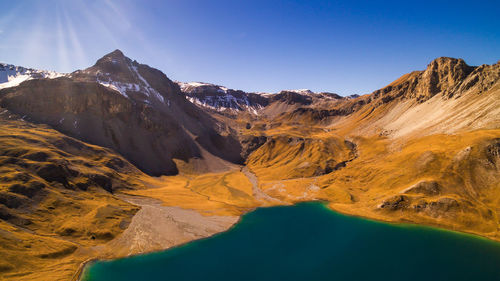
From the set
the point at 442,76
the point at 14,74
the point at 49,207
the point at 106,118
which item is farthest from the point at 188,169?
the point at 442,76

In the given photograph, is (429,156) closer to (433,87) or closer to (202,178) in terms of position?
(433,87)

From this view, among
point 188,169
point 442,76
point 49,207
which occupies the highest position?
point 442,76

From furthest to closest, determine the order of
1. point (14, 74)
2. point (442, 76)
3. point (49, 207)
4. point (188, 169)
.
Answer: point (14, 74) → point (188, 169) → point (442, 76) → point (49, 207)

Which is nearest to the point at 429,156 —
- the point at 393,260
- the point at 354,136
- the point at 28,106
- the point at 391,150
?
the point at 391,150

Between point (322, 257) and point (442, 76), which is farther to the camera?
point (442, 76)

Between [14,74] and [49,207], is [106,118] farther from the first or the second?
[14,74]

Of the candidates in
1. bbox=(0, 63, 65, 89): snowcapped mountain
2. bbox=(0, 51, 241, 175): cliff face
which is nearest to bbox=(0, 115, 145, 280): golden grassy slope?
bbox=(0, 51, 241, 175): cliff face
